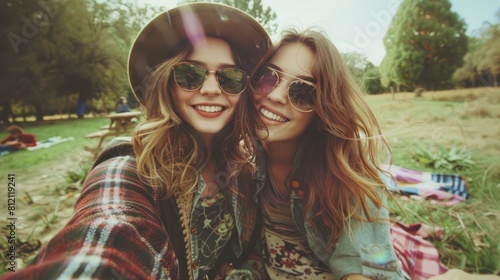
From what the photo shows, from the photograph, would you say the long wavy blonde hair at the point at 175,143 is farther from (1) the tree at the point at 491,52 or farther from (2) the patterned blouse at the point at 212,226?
(1) the tree at the point at 491,52

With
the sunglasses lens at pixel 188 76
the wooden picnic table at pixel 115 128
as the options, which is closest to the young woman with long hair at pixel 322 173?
the sunglasses lens at pixel 188 76

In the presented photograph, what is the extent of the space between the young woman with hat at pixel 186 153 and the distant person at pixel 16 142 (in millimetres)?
7672

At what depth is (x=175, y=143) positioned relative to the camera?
5.00ft

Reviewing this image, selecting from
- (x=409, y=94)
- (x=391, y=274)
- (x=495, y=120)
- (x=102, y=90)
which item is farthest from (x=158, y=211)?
(x=102, y=90)

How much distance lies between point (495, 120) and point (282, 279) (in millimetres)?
8561

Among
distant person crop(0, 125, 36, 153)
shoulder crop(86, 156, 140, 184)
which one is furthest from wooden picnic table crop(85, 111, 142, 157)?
shoulder crop(86, 156, 140, 184)

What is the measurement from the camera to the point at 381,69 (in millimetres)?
2078

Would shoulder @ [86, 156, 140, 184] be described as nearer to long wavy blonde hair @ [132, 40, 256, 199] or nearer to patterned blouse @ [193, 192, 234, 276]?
long wavy blonde hair @ [132, 40, 256, 199]

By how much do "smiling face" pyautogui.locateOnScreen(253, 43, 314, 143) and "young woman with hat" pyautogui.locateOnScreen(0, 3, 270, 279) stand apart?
169mm

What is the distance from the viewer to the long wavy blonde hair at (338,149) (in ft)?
5.17

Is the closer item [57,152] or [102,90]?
[57,152]

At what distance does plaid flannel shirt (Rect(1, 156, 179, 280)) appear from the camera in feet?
2.36

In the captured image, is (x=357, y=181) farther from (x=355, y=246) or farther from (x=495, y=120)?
(x=495, y=120)

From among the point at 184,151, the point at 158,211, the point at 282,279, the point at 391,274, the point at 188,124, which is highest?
the point at 188,124
